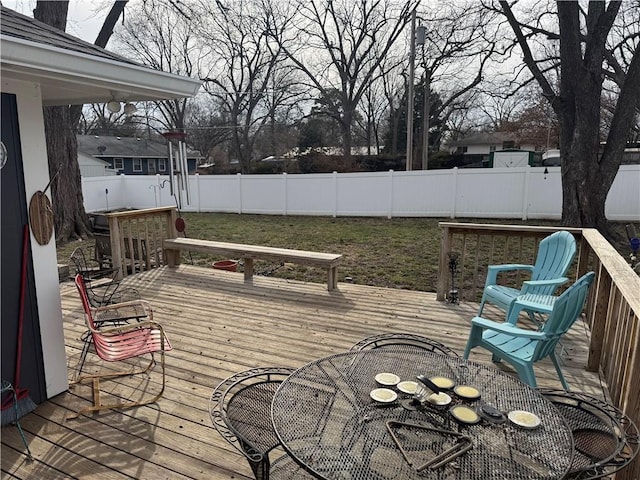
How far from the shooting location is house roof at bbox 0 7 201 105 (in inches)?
77.6

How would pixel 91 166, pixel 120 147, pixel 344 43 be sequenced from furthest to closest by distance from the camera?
pixel 120 147
pixel 91 166
pixel 344 43

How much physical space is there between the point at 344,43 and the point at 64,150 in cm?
1477

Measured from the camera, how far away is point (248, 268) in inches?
215

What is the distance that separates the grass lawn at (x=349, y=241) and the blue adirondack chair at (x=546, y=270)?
171 centimetres

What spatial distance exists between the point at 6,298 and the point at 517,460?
271 centimetres

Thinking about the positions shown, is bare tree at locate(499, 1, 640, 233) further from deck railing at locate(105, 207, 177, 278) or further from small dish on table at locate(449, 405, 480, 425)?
small dish on table at locate(449, 405, 480, 425)

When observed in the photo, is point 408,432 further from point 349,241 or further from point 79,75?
point 349,241

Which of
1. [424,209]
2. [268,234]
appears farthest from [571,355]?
[424,209]

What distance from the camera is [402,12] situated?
60.1ft

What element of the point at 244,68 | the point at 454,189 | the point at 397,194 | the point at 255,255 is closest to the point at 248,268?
the point at 255,255

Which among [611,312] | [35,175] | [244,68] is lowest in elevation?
[611,312]

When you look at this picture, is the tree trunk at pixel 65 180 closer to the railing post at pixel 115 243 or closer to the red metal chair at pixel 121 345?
the railing post at pixel 115 243

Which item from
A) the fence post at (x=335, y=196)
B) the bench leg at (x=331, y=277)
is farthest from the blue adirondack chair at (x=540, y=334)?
the fence post at (x=335, y=196)

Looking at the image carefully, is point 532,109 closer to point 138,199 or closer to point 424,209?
point 424,209
